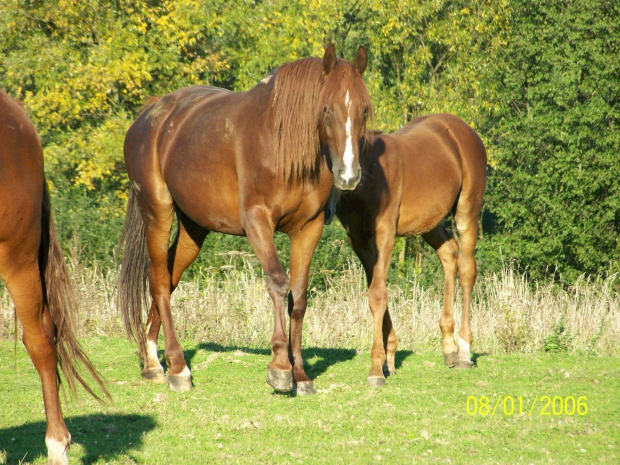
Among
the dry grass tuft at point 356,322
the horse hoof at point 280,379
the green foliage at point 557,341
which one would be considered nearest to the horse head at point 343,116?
the horse hoof at point 280,379

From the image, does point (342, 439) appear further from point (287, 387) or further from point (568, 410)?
point (568, 410)

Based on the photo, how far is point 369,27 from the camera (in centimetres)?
2652

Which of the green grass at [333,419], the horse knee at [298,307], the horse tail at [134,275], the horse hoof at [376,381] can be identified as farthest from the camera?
the horse tail at [134,275]

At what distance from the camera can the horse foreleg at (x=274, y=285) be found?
5215 millimetres

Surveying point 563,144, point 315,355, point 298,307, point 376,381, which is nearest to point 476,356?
point 315,355

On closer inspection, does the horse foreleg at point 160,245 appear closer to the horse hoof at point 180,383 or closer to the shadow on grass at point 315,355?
the horse hoof at point 180,383

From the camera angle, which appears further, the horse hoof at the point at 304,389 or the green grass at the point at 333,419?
the horse hoof at the point at 304,389

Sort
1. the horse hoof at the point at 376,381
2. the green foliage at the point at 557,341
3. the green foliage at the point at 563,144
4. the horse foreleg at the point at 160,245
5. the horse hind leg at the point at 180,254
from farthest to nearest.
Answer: the green foliage at the point at 563,144
the green foliage at the point at 557,341
the horse hind leg at the point at 180,254
the horse foreleg at the point at 160,245
the horse hoof at the point at 376,381

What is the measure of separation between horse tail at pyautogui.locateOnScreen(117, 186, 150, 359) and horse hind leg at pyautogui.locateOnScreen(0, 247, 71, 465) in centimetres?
274

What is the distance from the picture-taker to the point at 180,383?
602cm

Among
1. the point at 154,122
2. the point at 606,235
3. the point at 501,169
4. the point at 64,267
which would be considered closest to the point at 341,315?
the point at 154,122

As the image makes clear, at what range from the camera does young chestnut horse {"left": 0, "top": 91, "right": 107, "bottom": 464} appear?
3.70 meters

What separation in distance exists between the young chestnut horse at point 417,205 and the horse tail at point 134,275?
6.26 ft

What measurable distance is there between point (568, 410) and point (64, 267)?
3.58 meters
